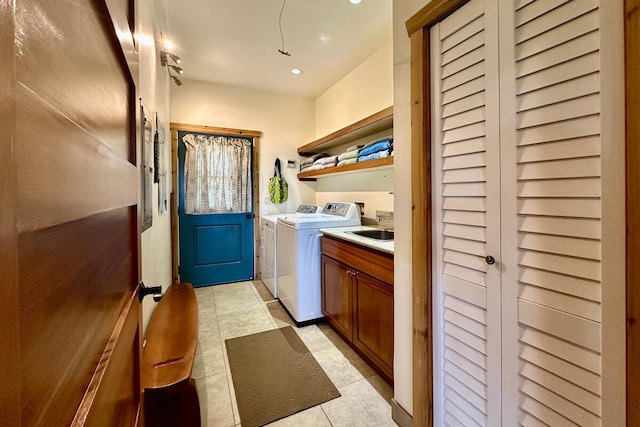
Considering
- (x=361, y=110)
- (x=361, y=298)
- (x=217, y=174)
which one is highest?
(x=361, y=110)

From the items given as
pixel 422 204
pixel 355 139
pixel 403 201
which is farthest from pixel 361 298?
pixel 355 139

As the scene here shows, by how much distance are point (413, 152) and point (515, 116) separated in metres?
0.41

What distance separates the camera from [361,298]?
1.95 meters

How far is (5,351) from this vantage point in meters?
0.20

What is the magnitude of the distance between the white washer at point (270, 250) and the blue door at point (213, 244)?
12.0 inches

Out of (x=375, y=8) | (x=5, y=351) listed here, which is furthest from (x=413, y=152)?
(x=375, y=8)

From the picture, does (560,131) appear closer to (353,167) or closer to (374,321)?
(374,321)

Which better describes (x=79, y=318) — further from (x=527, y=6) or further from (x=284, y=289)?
(x=284, y=289)

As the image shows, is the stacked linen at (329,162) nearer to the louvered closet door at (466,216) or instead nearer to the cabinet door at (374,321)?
the cabinet door at (374,321)

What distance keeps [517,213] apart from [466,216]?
182 millimetres

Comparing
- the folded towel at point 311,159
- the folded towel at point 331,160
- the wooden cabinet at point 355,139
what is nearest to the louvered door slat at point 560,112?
the wooden cabinet at point 355,139

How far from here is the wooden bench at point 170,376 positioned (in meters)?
1.09

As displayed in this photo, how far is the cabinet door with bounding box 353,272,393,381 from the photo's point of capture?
5.55 feet

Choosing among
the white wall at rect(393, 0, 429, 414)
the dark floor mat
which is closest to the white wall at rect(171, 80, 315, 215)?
the dark floor mat
